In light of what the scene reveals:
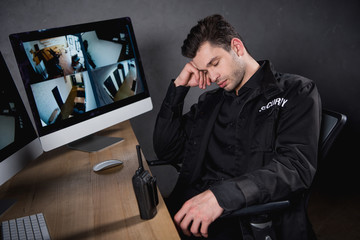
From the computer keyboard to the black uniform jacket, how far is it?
586 mm

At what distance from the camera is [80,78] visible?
152 cm

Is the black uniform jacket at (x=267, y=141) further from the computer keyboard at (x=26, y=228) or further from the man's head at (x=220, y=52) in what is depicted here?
the computer keyboard at (x=26, y=228)

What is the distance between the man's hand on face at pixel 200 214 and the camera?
3.45 feet

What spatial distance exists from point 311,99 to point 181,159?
0.83 m

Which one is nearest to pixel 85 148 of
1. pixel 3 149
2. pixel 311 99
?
pixel 3 149

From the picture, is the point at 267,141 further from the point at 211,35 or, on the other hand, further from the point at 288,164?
the point at 211,35

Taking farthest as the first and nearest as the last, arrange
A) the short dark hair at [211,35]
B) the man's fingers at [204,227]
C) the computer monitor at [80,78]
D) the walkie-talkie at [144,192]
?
1. the short dark hair at [211,35]
2. the computer monitor at [80,78]
3. the man's fingers at [204,227]
4. the walkie-talkie at [144,192]

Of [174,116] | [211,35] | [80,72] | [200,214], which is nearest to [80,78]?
[80,72]

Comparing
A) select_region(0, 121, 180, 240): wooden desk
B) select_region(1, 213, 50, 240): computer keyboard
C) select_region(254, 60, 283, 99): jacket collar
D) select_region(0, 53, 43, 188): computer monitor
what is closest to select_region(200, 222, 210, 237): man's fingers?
select_region(0, 121, 180, 240): wooden desk

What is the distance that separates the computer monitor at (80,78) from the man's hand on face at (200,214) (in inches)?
29.3

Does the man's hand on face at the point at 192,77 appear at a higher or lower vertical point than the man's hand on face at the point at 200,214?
higher

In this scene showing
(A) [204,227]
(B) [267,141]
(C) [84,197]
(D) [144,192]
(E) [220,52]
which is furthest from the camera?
(E) [220,52]

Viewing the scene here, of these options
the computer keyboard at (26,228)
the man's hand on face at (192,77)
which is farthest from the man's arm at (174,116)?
the computer keyboard at (26,228)

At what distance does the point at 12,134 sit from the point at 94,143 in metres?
0.50
